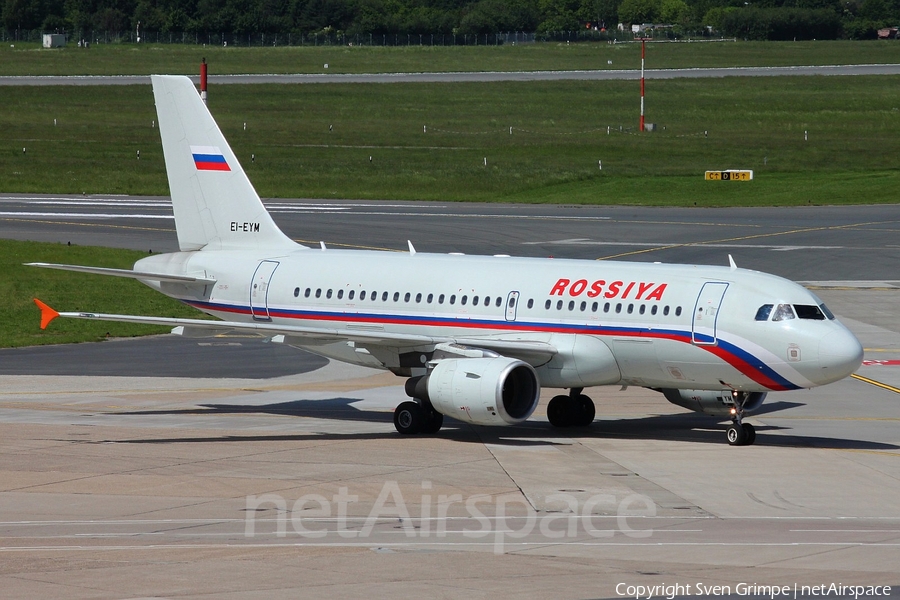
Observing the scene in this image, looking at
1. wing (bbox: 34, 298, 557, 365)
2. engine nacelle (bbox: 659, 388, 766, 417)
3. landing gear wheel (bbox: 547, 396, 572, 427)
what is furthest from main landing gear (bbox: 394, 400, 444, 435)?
engine nacelle (bbox: 659, 388, 766, 417)

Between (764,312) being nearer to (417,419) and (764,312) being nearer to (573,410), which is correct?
(573,410)

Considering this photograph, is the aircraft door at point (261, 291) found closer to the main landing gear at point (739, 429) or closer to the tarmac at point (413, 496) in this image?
the tarmac at point (413, 496)

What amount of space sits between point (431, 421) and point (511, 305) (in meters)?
3.46

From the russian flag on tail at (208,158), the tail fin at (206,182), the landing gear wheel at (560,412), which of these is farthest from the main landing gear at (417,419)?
the russian flag on tail at (208,158)

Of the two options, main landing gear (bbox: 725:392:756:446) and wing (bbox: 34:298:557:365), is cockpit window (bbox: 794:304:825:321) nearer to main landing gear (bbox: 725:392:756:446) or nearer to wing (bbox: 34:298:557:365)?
main landing gear (bbox: 725:392:756:446)

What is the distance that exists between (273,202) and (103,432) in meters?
60.4

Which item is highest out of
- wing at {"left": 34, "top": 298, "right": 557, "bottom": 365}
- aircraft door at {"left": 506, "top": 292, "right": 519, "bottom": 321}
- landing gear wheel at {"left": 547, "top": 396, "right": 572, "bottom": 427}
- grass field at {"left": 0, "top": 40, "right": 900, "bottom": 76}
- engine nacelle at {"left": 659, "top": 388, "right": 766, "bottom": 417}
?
grass field at {"left": 0, "top": 40, "right": 900, "bottom": 76}

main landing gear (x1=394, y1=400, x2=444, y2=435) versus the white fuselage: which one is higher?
the white fuselage

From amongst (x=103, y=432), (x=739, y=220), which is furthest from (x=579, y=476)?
(x=739, y=220)

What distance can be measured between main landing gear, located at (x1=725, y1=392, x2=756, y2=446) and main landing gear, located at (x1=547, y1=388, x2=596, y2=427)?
394 cm

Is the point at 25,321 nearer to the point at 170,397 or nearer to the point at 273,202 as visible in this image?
the point at 170,397

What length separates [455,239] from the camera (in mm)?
71000

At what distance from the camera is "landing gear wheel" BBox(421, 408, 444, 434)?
32.6 metres

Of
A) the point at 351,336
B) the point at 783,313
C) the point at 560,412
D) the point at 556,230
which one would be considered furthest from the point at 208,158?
the point at 556,230
